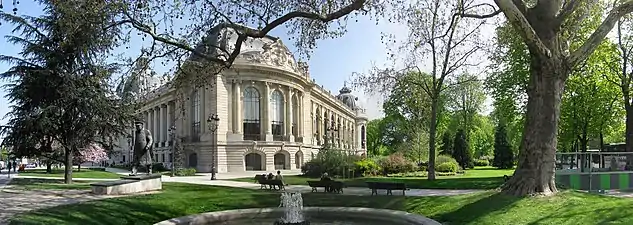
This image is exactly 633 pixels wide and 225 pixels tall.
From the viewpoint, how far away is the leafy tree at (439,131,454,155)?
6861 centimetres

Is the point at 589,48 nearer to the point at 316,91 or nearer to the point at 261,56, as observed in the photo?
the point at 261,56

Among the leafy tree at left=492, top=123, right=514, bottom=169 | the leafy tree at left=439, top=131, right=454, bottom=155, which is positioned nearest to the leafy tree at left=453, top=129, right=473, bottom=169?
the leafy tree at left=439, top=131, right=454, bottom=155

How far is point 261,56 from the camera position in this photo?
62.2 meters

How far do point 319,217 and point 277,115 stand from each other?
51496 millimetres

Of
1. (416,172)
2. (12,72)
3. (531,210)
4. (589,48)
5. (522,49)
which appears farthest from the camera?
(416,172)

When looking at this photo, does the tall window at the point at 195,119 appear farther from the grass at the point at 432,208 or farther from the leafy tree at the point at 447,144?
the grass at the point at 432,208

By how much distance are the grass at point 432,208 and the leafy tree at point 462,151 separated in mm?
47620

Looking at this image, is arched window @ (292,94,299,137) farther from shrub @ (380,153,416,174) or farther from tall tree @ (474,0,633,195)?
tall tree @ (474,0,633,195)

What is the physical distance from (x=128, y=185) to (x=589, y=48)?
1656cm

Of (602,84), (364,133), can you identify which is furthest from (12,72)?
(364,133)

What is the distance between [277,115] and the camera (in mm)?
66812

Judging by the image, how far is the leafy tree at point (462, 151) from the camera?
64250 mm

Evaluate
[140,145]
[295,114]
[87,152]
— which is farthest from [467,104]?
[140,145]

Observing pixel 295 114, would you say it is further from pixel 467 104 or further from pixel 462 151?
pixel 467 104
